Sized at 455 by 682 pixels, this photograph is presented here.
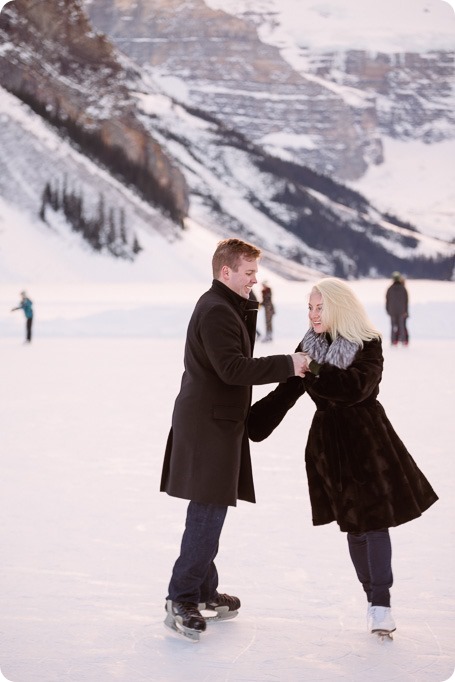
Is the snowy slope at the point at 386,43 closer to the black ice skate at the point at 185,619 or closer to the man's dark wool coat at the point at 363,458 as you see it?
the man's dark wool coat at the point at 363,458

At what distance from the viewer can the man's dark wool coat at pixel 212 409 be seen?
3.82m

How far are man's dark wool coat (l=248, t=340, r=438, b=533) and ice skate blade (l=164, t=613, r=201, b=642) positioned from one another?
646mm

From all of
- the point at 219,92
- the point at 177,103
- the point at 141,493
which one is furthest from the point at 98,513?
the point at 219,92

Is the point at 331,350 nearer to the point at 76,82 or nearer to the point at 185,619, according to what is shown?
the point at 185,619

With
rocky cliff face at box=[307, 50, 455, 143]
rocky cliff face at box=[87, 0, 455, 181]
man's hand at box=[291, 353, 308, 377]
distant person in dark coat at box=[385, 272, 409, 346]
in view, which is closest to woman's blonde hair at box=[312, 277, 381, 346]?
man's hand at box=[291, 353, 308, 377]

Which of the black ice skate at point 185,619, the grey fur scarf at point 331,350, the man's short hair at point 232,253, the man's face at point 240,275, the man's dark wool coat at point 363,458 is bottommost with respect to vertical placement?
the black ice skate at point 185,619

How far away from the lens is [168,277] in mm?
53562

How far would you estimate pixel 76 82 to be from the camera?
67.3 metres

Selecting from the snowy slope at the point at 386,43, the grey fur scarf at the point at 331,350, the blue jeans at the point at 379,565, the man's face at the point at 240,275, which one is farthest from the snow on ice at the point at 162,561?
the snowy slope at the point at 386,43

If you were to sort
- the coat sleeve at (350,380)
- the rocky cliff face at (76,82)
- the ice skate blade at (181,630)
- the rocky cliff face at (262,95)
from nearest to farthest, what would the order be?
1. the coat sleeve at (350,380)
2. the ice skate blade at (181,630)
3. the rocky cliff face at (76,82)
4. the rocky cliff face at (262,95)

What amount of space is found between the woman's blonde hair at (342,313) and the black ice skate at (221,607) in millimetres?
1115

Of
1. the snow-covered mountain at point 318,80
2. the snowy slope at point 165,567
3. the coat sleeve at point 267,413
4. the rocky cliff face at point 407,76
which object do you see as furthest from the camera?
the rocky cliff face at point 407,76

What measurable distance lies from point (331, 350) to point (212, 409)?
1.58ft

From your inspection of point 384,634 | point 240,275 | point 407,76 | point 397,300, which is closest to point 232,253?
point 240,275
